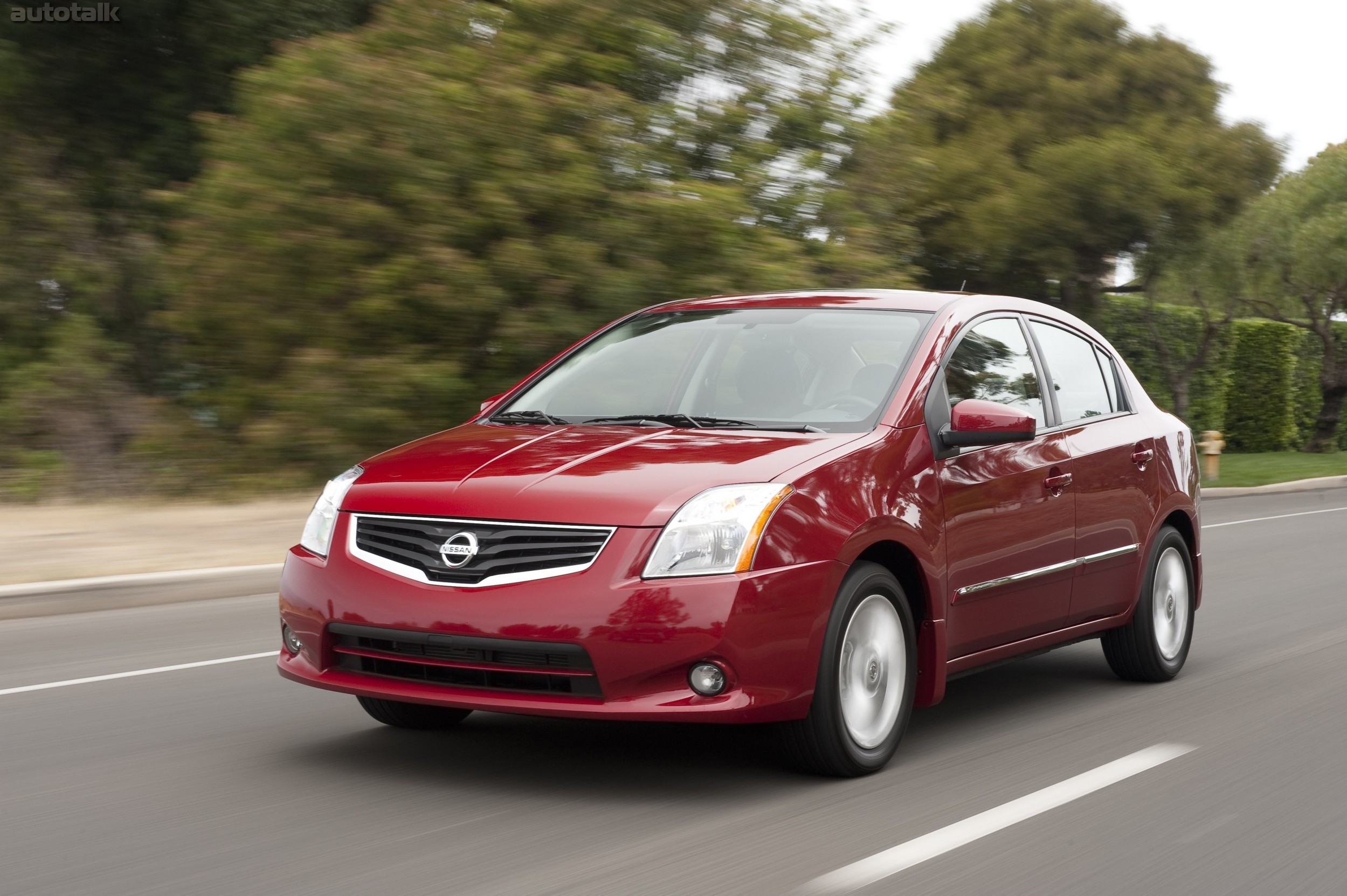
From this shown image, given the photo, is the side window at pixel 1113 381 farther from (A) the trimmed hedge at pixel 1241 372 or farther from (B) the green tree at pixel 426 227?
(A) the trimmed hedge at pixel 1241 372

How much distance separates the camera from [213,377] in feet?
52.0

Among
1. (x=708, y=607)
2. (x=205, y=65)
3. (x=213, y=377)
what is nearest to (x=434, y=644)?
(x=708, y=607)

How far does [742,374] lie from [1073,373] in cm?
175

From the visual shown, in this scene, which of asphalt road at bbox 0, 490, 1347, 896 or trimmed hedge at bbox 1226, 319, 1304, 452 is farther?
trimmed hedge at bbox 1226, 319, 1304, 452

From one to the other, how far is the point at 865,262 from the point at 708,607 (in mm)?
12076

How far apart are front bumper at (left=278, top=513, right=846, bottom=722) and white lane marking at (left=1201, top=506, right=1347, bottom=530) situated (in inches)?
491

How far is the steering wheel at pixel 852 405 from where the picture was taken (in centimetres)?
563

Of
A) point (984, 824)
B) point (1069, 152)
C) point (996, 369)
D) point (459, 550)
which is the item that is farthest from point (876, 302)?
point (1069, 152)

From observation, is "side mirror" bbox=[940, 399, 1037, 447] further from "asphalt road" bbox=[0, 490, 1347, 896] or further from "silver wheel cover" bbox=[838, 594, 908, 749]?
"asphalt road" bbox=[0, 490, 1347, 896]

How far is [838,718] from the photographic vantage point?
16.6 ft

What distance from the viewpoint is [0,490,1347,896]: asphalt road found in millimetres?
4234

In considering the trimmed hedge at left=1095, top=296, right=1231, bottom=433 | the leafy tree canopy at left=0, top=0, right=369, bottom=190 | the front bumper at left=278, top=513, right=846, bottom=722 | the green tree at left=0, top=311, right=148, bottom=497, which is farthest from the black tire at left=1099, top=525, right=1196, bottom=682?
the trimmed hedge at left=1095, top=296, right=1231, bottom=433

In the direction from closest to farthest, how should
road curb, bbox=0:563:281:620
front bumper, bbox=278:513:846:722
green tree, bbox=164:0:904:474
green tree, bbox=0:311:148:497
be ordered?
front bumper, bbox=278:513:846:722
road curb, bbox=0:563:281:620
green tree, bbox=164:0:904:474
green tree, bbox=0:311:148:497

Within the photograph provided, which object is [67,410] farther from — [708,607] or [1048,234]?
[1048,234]
